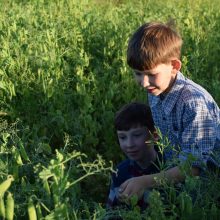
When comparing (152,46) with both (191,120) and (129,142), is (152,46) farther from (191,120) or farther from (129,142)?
(129,142)

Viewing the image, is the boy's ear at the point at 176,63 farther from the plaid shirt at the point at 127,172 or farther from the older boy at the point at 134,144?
the plaid shirt at the point at 127,172

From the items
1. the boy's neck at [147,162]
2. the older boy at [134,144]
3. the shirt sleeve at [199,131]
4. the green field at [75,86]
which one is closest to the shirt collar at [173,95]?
the shirt sleeve at [199,131]

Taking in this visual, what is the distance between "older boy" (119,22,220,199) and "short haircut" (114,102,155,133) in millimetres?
166

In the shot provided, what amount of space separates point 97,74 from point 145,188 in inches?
73.5

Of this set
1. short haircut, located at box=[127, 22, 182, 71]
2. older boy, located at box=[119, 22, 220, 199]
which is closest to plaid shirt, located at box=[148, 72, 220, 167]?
older boy, located at box=[119, 22, 220, 199]

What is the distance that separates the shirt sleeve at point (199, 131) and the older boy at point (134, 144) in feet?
1.16

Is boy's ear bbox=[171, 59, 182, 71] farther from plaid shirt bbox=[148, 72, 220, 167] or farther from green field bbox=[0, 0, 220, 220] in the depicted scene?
green field bbox=[0, 0, 220, 220]

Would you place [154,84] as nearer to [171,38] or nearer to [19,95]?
[171,38]

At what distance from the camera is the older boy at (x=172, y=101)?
237cm

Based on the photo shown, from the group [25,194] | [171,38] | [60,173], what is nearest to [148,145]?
[171,38]

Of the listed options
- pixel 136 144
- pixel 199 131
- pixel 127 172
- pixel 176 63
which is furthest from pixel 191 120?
pixel 127 172

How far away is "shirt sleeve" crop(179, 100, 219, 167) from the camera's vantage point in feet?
7.82

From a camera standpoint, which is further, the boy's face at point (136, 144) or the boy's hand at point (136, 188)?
the boy's face at point (136, 144)

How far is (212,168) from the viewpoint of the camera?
2502mm
